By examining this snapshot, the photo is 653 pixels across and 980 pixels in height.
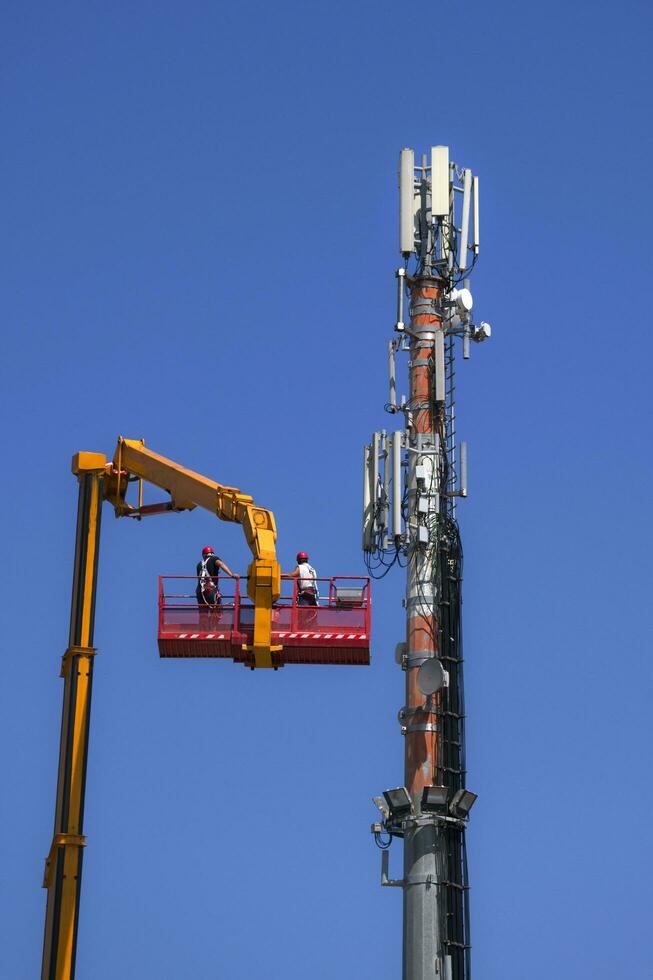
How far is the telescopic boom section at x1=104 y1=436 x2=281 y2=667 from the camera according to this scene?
55.3 meters

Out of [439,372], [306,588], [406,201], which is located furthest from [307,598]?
[406,201]

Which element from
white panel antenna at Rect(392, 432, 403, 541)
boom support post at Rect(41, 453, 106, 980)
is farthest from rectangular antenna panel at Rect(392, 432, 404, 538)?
boom support post at Rect(41, 453, 106, 980)

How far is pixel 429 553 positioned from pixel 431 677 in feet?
13.0

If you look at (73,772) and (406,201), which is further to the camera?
(406,201)

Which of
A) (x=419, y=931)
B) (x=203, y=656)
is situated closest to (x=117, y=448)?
(x=203, y=656)

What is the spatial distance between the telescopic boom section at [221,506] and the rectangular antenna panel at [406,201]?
9.79 metres

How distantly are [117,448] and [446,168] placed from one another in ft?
42.8

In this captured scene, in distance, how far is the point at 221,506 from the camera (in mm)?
56719

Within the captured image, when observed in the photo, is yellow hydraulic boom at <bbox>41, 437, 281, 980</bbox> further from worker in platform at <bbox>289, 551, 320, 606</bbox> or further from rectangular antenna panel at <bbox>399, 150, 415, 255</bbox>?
rectangular antenna panel at <bbox>399, 150, 415, 255</bbox>

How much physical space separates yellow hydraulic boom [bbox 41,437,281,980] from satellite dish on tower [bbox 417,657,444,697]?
4.29 m

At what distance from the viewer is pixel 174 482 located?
190ft

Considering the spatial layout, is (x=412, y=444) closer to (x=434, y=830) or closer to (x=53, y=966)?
(x=434, y=830)

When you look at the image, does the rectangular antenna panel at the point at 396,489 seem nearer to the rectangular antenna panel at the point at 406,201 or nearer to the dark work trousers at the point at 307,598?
the dark work trousers at the point at 307,598

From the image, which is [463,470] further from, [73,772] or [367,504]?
[73,772]
